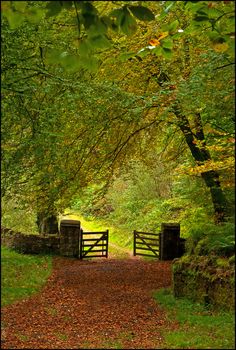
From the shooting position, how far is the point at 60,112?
30.6ft

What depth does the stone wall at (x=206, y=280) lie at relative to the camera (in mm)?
8812

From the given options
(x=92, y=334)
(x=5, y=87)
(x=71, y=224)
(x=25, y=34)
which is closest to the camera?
(x=5, y=87)

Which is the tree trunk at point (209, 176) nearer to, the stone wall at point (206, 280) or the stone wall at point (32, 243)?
the stone wall at point (206, 280)

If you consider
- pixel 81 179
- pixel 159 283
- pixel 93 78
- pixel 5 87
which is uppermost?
pixel 93 78

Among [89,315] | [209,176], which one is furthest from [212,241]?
[89,315]

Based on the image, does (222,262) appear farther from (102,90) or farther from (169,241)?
(169,241)

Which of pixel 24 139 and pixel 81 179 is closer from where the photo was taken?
pixel 24 139

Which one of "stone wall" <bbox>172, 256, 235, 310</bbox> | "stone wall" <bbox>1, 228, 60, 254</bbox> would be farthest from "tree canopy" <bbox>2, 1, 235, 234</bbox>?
"stone wall" <bbox>1, 228, 60, 254</bbox>

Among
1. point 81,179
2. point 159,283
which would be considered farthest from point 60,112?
point 159,283

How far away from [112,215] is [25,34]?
24.4 metres

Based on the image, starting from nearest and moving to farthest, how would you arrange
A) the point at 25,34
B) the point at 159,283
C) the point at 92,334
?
the point at 92,334 < the point at 25,34 < the point at 159,283

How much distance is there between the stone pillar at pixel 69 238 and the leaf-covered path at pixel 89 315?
487 centimetres

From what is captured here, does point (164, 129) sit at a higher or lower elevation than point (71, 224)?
higher

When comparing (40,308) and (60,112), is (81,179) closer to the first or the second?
(60,112)
